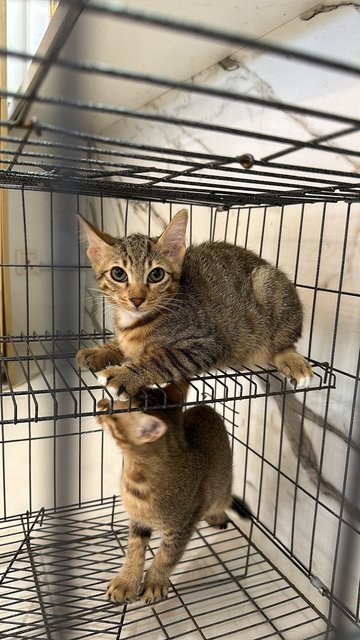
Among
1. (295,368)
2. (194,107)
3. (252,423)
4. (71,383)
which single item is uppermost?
(194,107)

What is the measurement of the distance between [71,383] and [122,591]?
478mm

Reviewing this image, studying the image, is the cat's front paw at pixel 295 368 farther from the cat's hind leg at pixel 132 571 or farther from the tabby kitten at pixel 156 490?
the cat's hind leg at pixel 132 571

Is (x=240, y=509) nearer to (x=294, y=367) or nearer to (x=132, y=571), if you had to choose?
(x=132, y=571)

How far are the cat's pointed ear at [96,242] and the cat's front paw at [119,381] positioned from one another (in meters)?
0.30

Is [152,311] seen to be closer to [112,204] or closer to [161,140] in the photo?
[161,140]

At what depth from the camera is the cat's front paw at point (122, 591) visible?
918 millimetres

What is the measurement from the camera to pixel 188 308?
0.96 metres

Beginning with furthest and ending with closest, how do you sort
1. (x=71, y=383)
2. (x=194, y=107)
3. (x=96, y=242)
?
(x=194, y=107) → (x=71, y=383) → (x=96, y=242)

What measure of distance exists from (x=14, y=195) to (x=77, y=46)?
6.98 feet

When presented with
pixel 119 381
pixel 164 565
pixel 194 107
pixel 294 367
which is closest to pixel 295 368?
pixel 294 367

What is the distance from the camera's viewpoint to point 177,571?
1.05 metres

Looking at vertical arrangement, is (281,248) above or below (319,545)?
above

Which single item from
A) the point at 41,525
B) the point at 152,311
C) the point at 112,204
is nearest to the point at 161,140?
the point at 112,204

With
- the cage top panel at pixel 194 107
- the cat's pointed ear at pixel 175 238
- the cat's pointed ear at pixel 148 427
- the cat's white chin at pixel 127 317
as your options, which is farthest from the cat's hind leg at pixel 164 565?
the cage top panel at pixel 194 107
